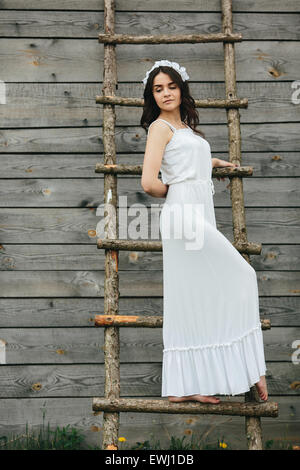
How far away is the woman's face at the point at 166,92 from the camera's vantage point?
7.44 ft

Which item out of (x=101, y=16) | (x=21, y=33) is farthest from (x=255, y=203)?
(x=21, y=33)

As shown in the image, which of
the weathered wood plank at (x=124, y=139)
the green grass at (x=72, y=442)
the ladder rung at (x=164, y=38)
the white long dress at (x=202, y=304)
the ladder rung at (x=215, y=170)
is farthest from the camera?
the weathered wood plank at (x=124, y=139)

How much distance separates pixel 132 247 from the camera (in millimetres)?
2332

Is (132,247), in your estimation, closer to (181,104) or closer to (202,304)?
(202,304)

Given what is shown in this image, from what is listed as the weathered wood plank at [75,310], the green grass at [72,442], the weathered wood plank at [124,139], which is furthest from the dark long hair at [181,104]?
the green grass at [72,442]

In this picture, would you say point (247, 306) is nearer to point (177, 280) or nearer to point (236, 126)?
point (177, 280)

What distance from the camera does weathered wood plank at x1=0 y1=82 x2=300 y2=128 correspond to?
3.16 m

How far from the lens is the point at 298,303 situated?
307 centimetres

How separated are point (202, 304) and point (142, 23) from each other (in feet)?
6.60

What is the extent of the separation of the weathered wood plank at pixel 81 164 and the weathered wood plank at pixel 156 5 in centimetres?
95

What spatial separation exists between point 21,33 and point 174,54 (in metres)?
0.98

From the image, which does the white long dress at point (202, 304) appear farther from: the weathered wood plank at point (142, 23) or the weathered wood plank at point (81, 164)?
the weathered wood plank at point (142, 23)

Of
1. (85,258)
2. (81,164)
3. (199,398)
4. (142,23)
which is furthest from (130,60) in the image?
(199,398)

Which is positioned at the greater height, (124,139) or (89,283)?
(124,139)
